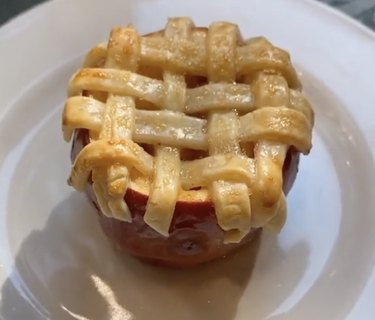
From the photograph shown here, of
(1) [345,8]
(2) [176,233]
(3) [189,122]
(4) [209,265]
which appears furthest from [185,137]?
(1) [345,8]

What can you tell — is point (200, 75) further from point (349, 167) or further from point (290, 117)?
point (349, 167)

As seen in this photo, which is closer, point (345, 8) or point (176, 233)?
point (176, 233)

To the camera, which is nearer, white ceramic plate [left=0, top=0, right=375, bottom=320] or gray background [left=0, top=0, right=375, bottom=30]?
white ceramic plate [left=0, top=0, right=375, bottom=320]

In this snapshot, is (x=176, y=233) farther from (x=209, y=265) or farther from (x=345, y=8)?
(x=345, y=8)

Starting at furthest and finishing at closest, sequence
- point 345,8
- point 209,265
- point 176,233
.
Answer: point 345,8 < point 209,265 < point 176,233

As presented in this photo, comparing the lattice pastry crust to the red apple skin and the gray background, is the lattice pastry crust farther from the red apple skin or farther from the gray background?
the gray background

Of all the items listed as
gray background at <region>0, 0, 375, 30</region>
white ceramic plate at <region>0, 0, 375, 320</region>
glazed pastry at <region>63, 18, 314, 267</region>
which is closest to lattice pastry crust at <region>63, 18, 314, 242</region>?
glazed pastry at <region>63, 18, 314, 267</region>

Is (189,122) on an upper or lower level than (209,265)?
upper
